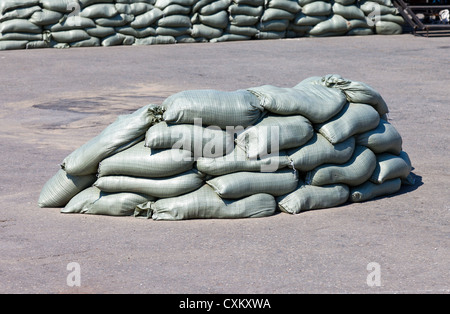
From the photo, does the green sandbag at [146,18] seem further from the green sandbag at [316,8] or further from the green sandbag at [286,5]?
the green sandbag at [316,8]

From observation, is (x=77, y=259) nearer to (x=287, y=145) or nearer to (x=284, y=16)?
(x=287, y=145)

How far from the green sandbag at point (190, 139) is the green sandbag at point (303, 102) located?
0.46 metres

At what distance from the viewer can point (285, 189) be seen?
5.40 m

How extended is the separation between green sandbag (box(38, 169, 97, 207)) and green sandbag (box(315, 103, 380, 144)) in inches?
72.2

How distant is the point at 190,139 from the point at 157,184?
40 centimetres

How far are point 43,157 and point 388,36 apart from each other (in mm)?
10781

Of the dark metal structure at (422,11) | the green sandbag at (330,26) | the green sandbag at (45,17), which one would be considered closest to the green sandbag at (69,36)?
the green sandbag at (45,17)

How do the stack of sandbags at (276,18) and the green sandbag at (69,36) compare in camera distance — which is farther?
the stack of sandbags at (276,18)

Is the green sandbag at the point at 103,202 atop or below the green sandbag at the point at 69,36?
below

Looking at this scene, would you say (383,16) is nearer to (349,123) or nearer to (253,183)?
(349,123)

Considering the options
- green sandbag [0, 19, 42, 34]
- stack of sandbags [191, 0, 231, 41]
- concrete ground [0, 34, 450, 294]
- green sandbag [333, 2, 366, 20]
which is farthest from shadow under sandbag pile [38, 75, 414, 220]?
green sandbag [333, 2, 366, 20]

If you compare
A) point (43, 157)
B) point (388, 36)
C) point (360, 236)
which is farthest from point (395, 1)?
point (360, 236)

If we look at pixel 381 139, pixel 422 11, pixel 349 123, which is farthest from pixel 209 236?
pixel 422 11

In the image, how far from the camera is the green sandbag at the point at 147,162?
5.13m
